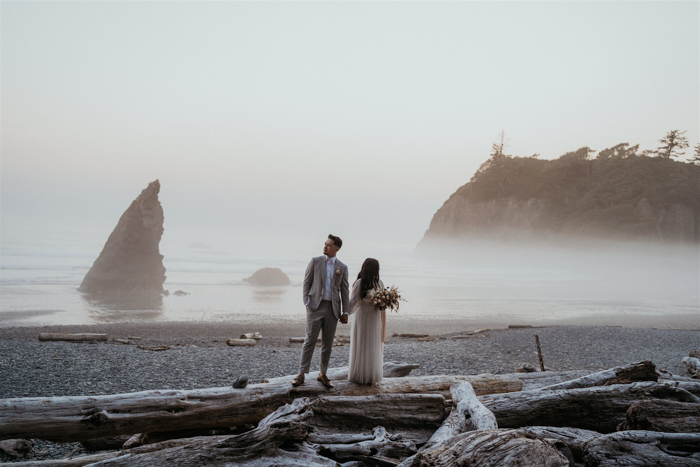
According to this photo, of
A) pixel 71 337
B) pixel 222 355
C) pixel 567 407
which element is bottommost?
pixel 222 355

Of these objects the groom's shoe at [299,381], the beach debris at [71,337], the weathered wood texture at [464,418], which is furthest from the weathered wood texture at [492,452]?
the beach debris at [71,337]

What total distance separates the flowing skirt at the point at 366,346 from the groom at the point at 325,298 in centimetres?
28

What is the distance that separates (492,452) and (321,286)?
3.17m

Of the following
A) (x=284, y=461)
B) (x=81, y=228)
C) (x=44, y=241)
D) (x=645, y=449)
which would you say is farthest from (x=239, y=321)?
(x=81, y=228)

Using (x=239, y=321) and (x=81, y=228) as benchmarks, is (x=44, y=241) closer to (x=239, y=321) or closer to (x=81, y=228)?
(x=81, y=228)

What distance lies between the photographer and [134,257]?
96.6ft

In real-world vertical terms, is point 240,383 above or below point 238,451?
above

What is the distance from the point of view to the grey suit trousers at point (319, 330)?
605 cm

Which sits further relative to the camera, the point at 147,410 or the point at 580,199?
the point at 580,199

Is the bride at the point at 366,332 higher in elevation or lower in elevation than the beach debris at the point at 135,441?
higher

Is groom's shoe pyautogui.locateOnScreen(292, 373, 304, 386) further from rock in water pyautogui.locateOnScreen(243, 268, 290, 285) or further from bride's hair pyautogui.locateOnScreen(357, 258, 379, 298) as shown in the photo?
rock in water pyautogui.locateOnScreen(243, 268, 290, 285)

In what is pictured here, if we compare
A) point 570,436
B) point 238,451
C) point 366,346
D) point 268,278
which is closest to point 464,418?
point 570,436

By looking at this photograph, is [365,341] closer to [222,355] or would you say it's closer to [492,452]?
[492,452]

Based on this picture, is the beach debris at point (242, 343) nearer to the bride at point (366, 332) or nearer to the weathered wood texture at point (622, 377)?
the bride at point (366, 332)
